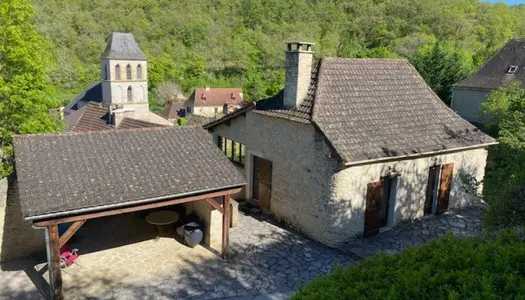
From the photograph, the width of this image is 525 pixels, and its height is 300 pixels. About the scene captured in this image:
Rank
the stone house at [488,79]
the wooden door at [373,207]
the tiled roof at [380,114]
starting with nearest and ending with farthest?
the tiled roof at [380,114] → the wooden door at [373,207] → the stone house at [488,79]

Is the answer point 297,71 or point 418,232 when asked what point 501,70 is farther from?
point 297,71

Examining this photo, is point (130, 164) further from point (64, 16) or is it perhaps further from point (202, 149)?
point (64, 16)

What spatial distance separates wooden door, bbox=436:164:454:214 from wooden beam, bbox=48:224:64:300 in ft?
38.5

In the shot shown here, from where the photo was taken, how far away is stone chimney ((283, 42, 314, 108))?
12586mm

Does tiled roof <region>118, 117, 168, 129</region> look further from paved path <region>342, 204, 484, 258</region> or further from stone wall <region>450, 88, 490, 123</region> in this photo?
stone wall <region>450, 88, 490, 123</region>

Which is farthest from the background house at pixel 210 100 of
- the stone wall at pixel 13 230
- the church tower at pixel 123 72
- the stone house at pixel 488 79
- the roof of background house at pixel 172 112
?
the stone wall at pixel 13 230

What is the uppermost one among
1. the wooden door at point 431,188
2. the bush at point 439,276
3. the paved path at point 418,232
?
the bush at point 439,276

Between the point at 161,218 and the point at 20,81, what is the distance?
6940mm

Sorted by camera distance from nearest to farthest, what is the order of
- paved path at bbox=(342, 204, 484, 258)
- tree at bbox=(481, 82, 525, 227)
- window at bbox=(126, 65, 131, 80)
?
Result: 1. tree at bbox=(481, 82, 525, 227)
2. paved path at bbox=(342, 204, 484, 258)
3. window at bbox=(126, 65, 131, 80)

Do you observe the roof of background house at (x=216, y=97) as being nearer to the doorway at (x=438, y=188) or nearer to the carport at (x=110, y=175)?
the doorway at (x=438, y=188)

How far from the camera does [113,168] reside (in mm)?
9812

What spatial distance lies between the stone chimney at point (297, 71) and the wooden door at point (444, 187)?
553 cm

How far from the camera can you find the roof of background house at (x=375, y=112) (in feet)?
39.0

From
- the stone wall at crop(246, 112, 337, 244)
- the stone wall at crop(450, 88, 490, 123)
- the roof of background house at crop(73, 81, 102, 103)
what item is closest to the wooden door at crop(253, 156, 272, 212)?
the stone wall at crop(246, 112, 337, 244)
